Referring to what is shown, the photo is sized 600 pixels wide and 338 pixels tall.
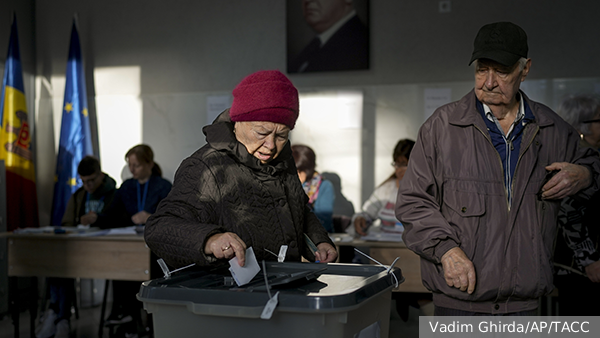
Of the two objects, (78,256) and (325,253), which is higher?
(325,253)

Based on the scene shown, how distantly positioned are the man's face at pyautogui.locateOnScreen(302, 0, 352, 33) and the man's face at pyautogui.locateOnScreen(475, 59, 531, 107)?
3284 mm

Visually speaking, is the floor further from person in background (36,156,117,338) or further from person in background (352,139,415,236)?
person in background (352,139,415,236)

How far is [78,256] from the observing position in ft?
12.4

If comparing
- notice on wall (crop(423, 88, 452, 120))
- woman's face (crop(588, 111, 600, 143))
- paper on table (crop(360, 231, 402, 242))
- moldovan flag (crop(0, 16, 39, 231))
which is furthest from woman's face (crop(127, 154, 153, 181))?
woman's face (crop(588, 111, 600, 143))

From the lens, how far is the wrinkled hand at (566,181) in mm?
1598

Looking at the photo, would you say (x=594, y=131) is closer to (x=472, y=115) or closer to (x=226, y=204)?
(x=472, y=115)

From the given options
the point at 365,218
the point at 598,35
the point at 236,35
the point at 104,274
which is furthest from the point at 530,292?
the point at 236,35

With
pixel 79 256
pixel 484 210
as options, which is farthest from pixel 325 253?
pixel 79 256

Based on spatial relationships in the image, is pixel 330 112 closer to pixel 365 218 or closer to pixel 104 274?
pixel 365 218

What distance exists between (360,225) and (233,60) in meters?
2.12

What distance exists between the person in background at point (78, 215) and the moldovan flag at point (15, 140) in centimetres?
85

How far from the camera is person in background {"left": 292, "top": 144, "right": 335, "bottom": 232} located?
4148 millimetres

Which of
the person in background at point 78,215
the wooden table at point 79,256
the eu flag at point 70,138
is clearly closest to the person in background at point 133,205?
the person in background at point 78,215

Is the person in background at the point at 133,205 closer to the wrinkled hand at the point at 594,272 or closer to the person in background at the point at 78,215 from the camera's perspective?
the person in background at the point at 78,215
